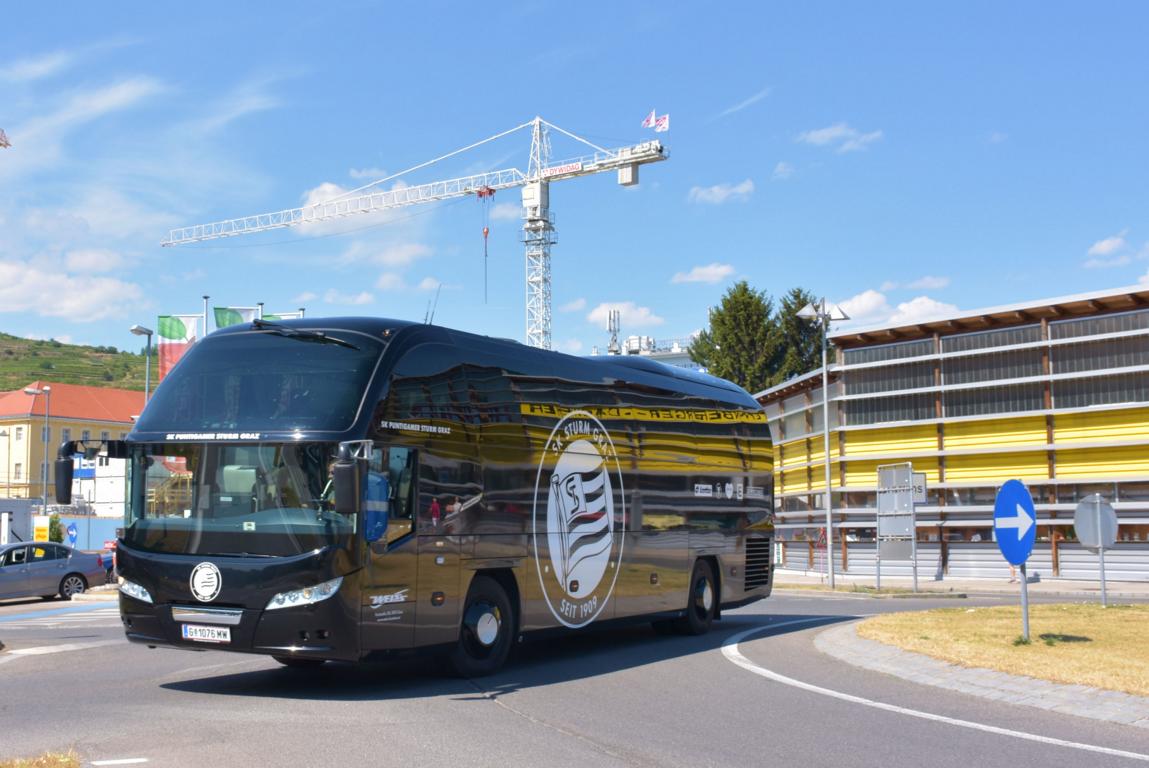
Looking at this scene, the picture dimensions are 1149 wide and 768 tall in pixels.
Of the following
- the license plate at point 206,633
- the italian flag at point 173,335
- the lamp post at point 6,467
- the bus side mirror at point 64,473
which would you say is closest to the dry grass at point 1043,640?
the license plate at point 206,633

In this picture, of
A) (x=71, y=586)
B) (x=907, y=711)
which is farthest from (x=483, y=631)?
(x=71, y=586)

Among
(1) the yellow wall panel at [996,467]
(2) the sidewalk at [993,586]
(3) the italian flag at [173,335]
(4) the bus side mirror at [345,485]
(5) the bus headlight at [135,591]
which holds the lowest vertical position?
(2) the sidewalk at [993,586]

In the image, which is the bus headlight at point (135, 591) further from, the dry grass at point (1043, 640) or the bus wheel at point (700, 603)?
the dry grass at point (1043, 640)

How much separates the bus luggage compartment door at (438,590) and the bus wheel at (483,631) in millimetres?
239

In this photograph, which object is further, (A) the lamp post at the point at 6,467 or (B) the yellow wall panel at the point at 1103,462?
(A) the lamp post at the point at 6,467

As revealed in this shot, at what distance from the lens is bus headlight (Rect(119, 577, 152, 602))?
1073 cm

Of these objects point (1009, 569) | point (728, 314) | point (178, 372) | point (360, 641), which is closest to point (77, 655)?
point (178, 372)

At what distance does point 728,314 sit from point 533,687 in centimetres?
5588

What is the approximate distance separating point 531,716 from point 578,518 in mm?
4381

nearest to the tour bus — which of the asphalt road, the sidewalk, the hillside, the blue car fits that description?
the asphalt road

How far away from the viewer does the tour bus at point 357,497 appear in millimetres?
10234

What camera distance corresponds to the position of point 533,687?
11375 mm

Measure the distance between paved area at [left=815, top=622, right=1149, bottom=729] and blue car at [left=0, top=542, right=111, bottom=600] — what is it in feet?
69.6

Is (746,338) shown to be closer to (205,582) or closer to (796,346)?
(796,346)
